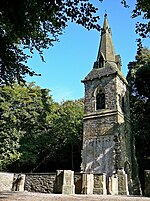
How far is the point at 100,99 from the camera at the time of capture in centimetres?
2517

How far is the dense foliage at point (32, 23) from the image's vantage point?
236 inches

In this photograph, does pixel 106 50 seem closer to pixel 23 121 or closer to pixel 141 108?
pixel 141 108

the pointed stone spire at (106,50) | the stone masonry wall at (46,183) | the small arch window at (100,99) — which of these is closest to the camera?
the stone masonry wall at (46,183)

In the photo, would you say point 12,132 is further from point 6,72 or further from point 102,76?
point 6,72

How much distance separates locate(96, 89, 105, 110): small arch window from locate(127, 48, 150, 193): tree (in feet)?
15.0

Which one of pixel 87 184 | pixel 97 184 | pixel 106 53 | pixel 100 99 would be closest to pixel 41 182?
pixel 87 184

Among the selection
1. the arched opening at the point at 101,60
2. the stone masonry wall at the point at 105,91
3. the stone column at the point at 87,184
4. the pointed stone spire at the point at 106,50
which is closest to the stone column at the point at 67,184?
the stone column at the point at 87,184

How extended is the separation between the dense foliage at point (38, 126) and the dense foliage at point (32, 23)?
17143 mm

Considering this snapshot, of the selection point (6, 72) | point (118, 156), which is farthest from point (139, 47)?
point (118, 156)

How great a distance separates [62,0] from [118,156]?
17.0 m

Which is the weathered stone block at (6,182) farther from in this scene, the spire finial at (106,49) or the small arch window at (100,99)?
the spire finial at (106,49)

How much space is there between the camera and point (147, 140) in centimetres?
2578

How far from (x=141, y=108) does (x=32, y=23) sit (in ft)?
78.9

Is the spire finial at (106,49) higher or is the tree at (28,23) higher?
the spire finial at (106,49)
